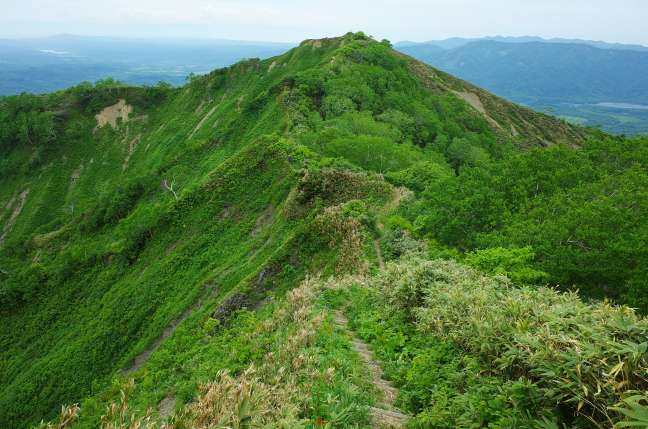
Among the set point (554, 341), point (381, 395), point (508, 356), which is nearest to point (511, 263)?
point (381, 395)

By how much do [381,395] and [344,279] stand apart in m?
9.30

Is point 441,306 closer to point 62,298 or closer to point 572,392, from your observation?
point 572,392

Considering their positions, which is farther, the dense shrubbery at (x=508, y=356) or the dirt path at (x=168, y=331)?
the dirt path at (x=168, y=331)

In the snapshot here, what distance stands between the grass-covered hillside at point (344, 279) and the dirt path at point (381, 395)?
8 cm

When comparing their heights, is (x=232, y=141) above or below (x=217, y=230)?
above

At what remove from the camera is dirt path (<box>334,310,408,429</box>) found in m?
9.09

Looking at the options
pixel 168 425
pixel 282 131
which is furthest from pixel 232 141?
pixel 168 425

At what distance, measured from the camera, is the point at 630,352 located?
661 centimetres

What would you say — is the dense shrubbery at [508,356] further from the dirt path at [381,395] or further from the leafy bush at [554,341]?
the dirt path at [381,395]

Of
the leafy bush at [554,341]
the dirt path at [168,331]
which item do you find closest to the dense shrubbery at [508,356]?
the leafy bush at [554,341]

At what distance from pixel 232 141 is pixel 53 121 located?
5662 cm

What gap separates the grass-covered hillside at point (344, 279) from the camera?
27.7ft

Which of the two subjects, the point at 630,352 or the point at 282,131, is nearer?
the point at 630,352

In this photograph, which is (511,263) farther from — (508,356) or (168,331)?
(168,331)
